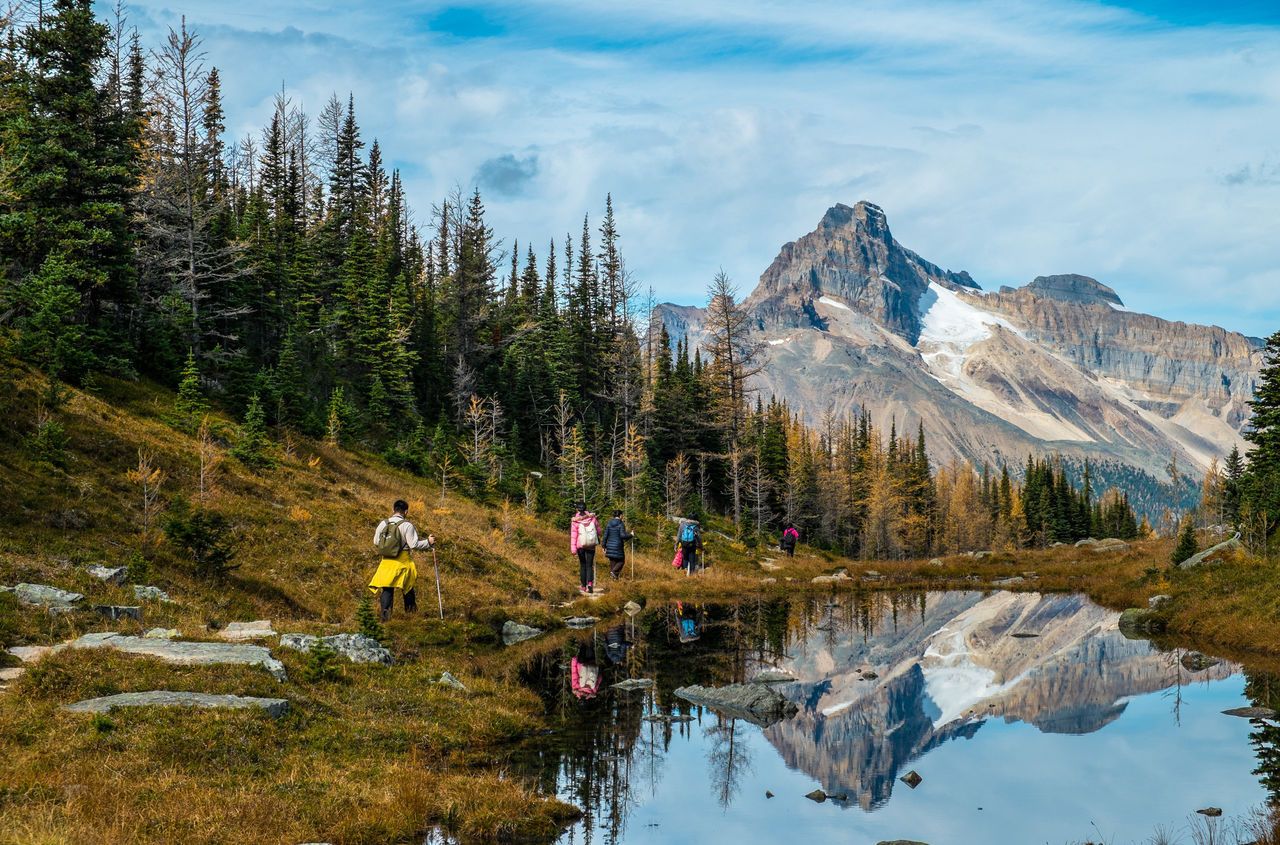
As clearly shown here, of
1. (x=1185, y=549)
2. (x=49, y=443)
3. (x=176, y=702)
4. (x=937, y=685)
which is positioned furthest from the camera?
(x=1185, y=549)

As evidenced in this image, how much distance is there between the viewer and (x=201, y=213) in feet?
130

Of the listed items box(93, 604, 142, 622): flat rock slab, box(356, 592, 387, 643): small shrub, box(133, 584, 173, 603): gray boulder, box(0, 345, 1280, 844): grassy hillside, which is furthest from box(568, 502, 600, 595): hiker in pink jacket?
box(93, 604, 142, 622): flat rock slab

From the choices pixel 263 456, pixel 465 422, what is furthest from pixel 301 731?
pixel 465 422

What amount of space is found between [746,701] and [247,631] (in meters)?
8.23

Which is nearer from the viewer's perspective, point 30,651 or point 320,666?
point 30,651

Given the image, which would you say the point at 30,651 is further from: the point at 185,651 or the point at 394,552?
the point at 394,552

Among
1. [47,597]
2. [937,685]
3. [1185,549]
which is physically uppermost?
[47,597]

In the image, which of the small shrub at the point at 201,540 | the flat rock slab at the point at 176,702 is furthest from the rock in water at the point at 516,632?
the flat rock slab at the point at 176,702

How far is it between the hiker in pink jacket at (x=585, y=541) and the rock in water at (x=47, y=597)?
14382mm

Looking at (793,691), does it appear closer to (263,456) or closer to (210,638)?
(210,638)

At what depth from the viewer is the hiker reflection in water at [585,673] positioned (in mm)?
15109

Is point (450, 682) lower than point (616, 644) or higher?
higher

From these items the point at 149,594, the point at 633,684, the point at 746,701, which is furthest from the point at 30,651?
the point at 746,701

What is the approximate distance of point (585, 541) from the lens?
86.0 feet
